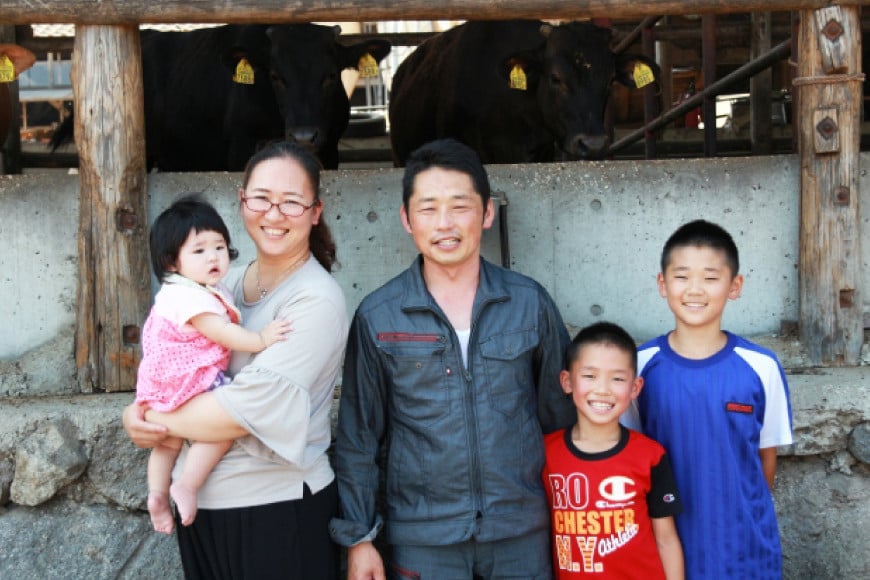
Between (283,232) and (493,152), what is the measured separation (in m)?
4.18

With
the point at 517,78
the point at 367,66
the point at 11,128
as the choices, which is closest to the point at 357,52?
the point at 367,66

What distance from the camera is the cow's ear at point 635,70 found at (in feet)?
20.3

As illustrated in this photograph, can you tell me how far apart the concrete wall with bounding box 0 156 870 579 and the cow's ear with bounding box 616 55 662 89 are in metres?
2.28

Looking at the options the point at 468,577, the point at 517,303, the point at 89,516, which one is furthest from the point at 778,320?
the point at 89,516

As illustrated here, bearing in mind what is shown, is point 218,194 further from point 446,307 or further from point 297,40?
point 297,40

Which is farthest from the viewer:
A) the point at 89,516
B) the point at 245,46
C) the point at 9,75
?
the point at 245,46

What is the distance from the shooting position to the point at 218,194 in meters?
4.00

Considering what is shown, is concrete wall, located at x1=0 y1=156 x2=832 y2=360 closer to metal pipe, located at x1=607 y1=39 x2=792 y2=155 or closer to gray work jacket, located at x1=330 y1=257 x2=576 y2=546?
metal pipe, located at x1=607 y1=39 x2=792 y2=155

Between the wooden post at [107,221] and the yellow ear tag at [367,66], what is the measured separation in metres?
2.85

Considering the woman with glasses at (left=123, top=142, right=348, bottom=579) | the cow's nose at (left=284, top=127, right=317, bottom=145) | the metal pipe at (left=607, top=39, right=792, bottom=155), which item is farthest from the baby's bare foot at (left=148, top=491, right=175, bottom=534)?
the metal pipe at (left=607, top=39, right=792, bottom=155)

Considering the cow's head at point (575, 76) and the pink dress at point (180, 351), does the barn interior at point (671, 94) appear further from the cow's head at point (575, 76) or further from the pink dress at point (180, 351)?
the pink dress at point (180, 351)

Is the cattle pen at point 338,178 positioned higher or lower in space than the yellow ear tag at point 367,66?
lower

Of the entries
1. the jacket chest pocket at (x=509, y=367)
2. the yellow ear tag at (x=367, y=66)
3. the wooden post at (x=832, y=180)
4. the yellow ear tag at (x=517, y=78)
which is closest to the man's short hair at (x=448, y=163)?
the jacket chest pocket at (x=509, y=367)

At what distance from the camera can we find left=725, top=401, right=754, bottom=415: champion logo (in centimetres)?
262
